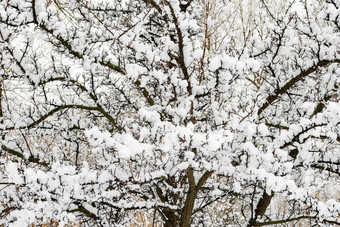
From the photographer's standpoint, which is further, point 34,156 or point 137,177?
point 34,156

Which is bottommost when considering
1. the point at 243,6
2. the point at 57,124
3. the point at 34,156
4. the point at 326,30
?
the point at 34,156

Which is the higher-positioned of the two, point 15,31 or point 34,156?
point 15,31

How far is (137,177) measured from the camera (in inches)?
112

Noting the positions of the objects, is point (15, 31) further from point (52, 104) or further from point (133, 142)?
point (133, 142)

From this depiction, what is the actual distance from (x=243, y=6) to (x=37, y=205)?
9337 mm

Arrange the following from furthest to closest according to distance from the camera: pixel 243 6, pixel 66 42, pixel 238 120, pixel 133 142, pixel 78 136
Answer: pixel 243 6 < pixel 78 136 < pixel 66 42 < pixel 238 120 < pixel 133 142

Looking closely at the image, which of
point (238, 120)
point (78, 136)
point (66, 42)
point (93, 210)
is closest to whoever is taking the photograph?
point (238, 120)

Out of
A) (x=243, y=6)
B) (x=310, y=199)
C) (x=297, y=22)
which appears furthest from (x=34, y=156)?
(x=243, y=6)

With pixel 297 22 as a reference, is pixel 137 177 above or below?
below

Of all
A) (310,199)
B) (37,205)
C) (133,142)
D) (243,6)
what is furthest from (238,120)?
(243,6)

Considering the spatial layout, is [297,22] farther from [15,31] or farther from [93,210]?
[93,210]

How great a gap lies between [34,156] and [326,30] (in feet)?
13.4

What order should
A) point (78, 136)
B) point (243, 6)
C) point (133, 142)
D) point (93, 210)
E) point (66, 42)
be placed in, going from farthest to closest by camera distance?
point (243, 6)
point (78, 136)
point (93, 210)
point (66, 42)
point (133, 142)

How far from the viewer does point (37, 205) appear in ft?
9.38
